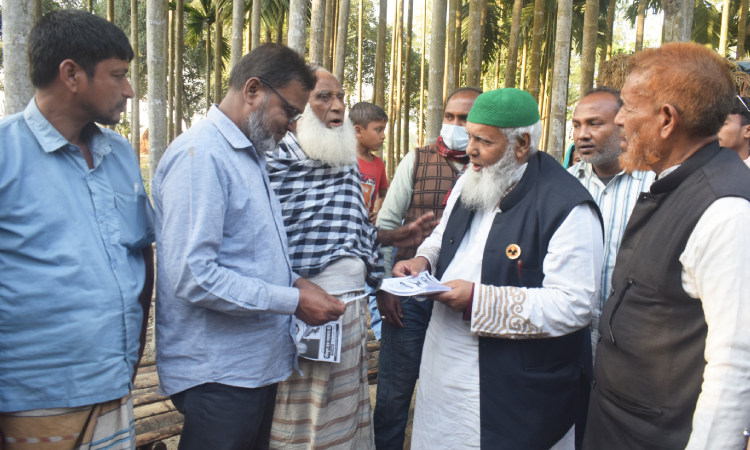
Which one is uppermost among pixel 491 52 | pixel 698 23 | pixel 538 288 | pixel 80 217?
pixel 698 23

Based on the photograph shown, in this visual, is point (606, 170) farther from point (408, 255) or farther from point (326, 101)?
point (326, 101)

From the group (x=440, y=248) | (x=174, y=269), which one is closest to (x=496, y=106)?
(x=440, y=248)

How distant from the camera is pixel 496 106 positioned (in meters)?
2.21

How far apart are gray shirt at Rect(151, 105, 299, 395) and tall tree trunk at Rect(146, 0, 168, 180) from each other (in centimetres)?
280

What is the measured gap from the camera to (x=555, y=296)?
1.98 metres

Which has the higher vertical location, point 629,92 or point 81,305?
point 629,92

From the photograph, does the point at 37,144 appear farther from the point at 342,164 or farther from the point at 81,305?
the point at 342,164

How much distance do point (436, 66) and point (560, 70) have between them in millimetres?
1277

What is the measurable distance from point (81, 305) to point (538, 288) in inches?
65.1

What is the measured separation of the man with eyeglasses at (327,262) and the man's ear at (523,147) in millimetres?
667

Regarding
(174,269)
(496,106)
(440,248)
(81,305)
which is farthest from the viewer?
(440,248)

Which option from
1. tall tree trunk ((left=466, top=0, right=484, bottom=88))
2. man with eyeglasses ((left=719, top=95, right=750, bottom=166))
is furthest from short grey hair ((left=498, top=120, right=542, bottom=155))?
tall tree trunk ((left=466, top=0, right=484, bottom=88))

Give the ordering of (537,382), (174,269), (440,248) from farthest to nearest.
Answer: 1. (440,248)
2. (537,382)
3. (174,269)

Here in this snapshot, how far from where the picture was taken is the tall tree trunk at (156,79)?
14.6 ft
